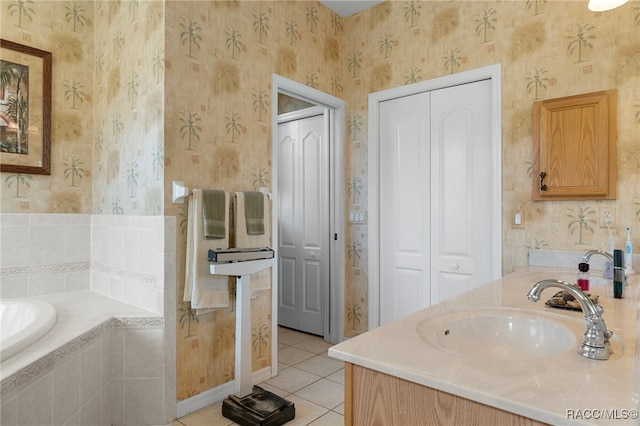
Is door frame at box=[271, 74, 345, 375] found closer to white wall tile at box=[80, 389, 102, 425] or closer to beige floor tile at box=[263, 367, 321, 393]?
beige floor tile at box=[263, 367, 321, 393]

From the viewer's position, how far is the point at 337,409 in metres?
2.32

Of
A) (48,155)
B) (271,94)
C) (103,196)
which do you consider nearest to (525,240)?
(271,94)

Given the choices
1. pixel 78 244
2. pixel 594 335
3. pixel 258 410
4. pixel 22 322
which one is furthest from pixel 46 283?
pixel 594 335

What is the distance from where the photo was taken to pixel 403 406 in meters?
0.90

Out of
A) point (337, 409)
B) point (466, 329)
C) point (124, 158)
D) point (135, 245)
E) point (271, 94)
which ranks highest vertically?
point (271, 94)

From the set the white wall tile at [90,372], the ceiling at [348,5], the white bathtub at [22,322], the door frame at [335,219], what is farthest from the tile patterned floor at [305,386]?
the ceiling at [348,5]

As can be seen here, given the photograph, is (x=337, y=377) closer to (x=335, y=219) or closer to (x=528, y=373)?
(x=335, y=219)

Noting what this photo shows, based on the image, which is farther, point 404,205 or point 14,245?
point 404,205

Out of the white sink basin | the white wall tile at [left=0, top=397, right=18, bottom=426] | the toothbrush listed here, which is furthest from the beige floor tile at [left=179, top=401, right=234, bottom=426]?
the toothbrush

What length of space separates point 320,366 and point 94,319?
65.0 inches

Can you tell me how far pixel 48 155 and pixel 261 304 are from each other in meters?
1.80

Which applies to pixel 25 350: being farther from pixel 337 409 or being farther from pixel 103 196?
pixel 337 409

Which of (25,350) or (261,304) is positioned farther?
(261,304)

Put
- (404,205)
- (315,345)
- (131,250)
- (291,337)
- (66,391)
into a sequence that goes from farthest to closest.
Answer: (291,337) → (315,345) → (404,205) → (131,250) → (66,391)
